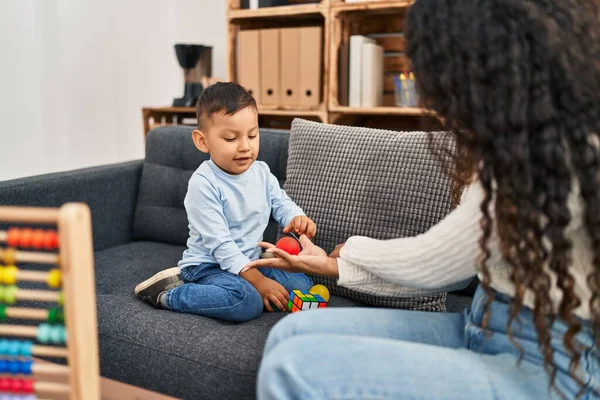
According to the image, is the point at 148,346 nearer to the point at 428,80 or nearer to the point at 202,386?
the point at 202,386

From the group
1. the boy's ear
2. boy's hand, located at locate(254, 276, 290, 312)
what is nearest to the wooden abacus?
boy's hand, located at locate(254, 276, 290, 312)

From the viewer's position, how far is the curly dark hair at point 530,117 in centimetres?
81

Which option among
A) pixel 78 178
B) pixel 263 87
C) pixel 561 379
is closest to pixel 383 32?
pixel 263 87

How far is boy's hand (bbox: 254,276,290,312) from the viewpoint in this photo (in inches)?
54.1

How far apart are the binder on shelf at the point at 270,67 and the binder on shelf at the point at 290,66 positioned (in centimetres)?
2

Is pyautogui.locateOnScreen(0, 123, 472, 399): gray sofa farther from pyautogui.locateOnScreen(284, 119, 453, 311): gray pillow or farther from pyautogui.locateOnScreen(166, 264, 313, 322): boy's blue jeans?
pyautogui.locateOnScreen(284, 119, 453, 311): gray pillow

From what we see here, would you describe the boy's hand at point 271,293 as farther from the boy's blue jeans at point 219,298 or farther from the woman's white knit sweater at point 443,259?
the woman's white knit sweater at point 443,259

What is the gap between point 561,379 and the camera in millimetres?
871

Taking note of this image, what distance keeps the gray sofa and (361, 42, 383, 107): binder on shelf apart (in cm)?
88

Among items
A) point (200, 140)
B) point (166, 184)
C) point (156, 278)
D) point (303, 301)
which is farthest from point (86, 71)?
point (303, 301)

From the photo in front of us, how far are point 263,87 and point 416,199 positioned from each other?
1.56m

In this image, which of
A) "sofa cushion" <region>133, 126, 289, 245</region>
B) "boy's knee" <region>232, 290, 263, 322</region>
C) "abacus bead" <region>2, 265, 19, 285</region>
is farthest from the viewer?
"sofa cushion" <region>133, 126, 289, 245</region>

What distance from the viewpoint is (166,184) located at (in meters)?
2.02

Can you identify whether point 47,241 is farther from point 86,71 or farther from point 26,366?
point 86,71
